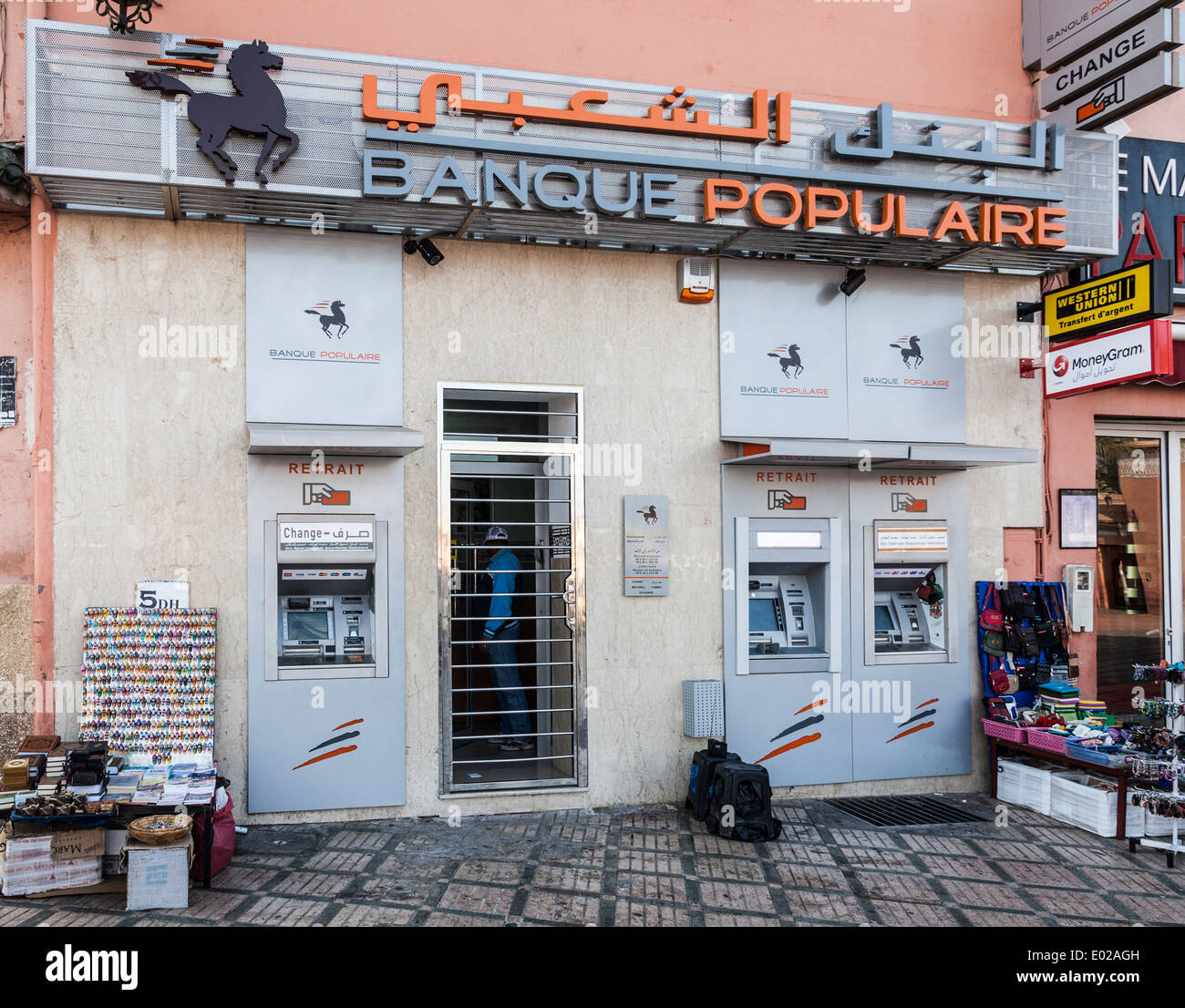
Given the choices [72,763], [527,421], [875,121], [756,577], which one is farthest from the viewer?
[527,421]

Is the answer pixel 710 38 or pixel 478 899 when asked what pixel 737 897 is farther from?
pixel 710 38

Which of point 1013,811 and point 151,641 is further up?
point 151,641

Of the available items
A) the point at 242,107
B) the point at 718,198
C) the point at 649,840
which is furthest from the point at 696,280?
the point at 649,840

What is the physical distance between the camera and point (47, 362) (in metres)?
5.98

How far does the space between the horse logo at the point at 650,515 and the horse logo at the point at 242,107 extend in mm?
3223

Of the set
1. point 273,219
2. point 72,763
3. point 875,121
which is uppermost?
point 875,121

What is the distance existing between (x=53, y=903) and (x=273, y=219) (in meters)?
4.11

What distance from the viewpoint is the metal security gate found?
6559 millimetres

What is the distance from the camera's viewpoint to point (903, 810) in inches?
269

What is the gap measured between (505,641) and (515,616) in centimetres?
27

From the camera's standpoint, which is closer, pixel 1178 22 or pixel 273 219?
pixel 273 219

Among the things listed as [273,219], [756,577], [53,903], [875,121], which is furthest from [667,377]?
[53,903]

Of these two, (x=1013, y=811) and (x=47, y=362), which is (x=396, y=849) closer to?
(x=47, y=362)

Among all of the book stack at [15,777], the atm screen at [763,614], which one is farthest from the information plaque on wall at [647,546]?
the book stack at [15,777]
